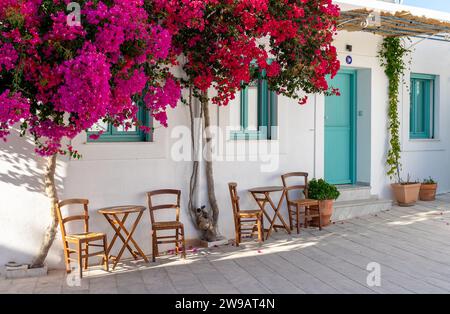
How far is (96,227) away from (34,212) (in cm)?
77

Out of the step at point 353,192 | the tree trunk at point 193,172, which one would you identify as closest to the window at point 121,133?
the tree trunk at point 193,172

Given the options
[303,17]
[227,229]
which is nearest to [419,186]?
[227,229]

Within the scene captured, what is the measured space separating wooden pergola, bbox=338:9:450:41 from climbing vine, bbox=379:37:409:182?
0.93 feet

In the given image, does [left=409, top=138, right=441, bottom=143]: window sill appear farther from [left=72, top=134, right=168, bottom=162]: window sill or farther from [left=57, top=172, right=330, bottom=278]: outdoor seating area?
[left=72, top=134, right=168, bottom=162]: window sill

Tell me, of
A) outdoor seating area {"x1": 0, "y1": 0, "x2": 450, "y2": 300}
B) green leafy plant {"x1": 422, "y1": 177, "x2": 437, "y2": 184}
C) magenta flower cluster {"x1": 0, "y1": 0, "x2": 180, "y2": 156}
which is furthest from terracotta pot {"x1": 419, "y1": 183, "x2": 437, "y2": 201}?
magenta flower cluster {"x1": 0, "y1": 0, "x2": 180, "y2": 156}

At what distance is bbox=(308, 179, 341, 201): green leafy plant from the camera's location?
8672 millimetres

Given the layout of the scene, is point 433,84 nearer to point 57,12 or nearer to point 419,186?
point 419,186

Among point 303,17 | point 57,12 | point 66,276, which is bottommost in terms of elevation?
point 66,276

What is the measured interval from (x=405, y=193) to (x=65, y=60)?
7633 mm

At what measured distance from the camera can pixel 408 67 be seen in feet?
36.4

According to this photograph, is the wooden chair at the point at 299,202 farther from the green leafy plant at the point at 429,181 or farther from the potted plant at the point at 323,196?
the green leafy plant at the point at 429,181

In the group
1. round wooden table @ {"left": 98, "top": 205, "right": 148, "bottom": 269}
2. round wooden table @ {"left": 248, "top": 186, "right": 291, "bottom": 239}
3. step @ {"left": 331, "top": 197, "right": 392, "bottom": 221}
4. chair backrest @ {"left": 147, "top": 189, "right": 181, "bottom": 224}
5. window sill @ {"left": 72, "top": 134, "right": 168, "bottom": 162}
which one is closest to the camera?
round wooden table @ {"left": 98, "top": 205, "right": 148, "bottom": 269}

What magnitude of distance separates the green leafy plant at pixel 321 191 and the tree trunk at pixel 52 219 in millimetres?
4074

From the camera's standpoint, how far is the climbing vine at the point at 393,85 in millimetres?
10445
